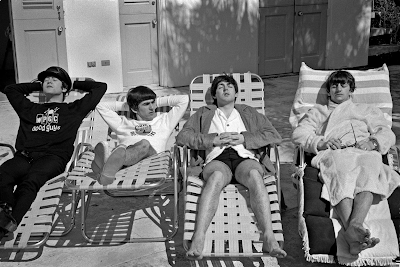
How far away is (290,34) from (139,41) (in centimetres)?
276

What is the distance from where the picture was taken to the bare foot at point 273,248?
3.32 m

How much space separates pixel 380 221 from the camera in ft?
11.6

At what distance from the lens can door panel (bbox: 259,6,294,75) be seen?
966 centimetres

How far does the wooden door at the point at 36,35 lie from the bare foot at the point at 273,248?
534 cm

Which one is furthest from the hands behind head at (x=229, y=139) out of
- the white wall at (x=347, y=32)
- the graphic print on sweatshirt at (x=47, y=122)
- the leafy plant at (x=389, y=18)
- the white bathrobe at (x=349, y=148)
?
the leafy plant at (x=389, y=18)

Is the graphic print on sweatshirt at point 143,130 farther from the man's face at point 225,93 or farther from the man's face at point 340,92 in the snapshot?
the man's face at point 340,92

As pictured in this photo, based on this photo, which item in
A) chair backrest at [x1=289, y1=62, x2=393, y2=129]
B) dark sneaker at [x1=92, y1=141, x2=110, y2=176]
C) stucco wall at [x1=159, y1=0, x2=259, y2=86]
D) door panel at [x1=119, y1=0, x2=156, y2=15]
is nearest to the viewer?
dark sneaker at [x1=92, y1=141, x2=110, y2=176]

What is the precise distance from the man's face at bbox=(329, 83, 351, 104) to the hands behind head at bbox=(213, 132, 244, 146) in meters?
0.81

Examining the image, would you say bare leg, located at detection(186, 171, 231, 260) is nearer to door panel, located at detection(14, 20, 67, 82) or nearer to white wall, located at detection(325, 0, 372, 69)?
door panel, located at detection(14, 20, 67, 82)

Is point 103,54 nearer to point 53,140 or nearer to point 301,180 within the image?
point 53,140

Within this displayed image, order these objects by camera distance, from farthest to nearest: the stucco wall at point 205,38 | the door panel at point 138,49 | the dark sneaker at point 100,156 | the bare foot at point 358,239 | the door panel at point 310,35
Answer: the door panel at point 310,35 < the stucco wall at point 205,38 < the door panel at point 138,49 < the dark sneaker at point 100,156 < the bare foot at point 358,239

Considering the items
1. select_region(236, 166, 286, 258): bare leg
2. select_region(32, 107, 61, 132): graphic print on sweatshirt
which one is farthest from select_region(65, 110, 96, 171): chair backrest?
select_region(236, 166, 286, 258): bare leg

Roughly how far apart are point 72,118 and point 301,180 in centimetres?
173

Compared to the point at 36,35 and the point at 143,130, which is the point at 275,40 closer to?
the point at 36,35
